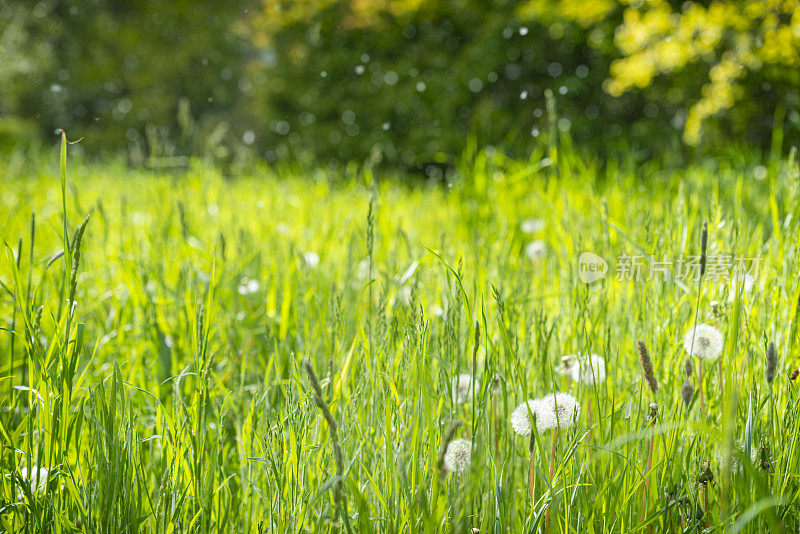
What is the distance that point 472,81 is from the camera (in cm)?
611

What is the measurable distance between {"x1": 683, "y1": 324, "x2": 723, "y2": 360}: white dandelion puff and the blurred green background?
1085 mm

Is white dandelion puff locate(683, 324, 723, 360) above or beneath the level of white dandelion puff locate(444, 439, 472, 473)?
above

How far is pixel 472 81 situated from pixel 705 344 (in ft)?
18.1

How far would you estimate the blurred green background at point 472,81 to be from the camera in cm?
364

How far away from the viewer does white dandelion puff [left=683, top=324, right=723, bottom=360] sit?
3.08 feet

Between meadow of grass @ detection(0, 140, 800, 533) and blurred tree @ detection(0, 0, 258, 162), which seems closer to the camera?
meadow of grass @ detection(0, 140, 800, 533)

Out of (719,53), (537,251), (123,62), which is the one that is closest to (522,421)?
(537,251)

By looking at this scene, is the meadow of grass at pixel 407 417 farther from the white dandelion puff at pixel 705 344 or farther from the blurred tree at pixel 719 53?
the blurred tree at pixel 719 53

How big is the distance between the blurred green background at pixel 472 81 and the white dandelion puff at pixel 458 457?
3.48ft

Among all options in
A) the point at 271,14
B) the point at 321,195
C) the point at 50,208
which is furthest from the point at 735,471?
the point at 271,14

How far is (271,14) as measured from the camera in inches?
288

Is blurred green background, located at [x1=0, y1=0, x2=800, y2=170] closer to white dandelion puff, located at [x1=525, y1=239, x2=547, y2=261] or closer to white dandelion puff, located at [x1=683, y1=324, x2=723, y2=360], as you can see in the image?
white dandelion puff, located at [x1=525, y1=239, x2=547, y2=261]

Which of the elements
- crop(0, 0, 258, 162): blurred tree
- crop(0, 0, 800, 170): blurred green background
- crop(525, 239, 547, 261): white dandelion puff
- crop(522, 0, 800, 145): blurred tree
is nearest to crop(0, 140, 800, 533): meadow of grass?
crop(525, 239, 547, 261): white dandelion puff

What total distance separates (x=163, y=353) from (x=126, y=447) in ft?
1.95
